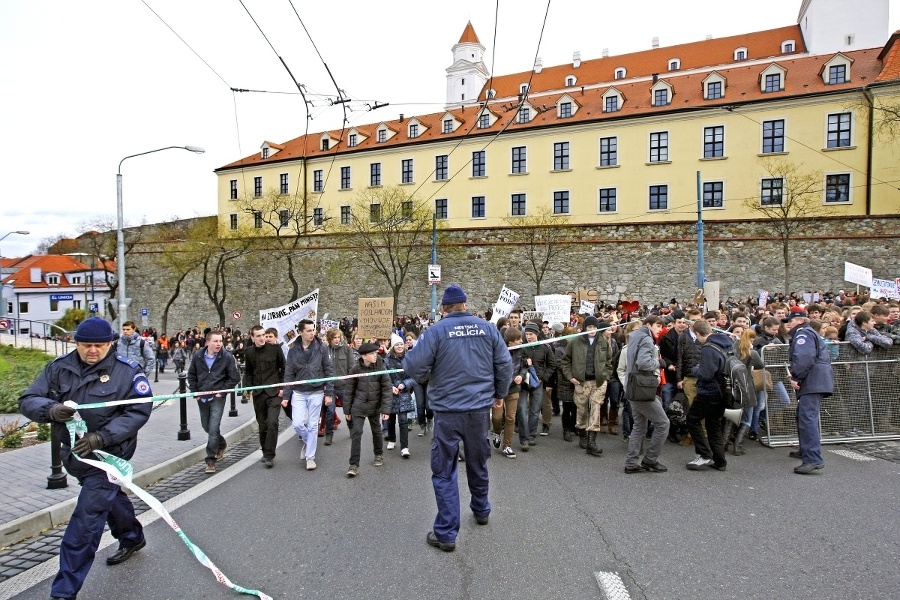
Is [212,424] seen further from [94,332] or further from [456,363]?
[456,363]

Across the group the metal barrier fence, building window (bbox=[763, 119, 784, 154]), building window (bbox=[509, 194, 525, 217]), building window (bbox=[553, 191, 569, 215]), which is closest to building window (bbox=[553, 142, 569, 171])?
building window (bbox=[553, 191, 569, 215])

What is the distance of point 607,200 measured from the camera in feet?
149

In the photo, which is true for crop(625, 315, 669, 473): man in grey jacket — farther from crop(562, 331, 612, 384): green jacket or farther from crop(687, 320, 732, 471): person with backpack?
crop(562, 331, 612, 384): green jacket

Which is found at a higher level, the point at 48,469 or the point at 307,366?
the point at 307,366

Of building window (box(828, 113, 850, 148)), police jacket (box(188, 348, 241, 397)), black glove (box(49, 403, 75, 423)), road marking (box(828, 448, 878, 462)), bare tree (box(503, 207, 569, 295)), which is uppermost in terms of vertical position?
building window (box(828, 113, 850, 148))

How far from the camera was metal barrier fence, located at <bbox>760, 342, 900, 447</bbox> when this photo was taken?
330 inches

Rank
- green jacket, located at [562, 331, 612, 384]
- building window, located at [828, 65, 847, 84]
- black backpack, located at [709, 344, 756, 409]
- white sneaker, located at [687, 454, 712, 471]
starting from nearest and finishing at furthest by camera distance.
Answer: black backpack, located at [709, 344, 756, 409]
white sneaker, located at [687, 454, 712, 471]
green jacket, located at [562, 331, 612, 384]
building window, located at [828, 65, 847, 84]

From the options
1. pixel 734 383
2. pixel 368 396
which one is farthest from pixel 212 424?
pixel 734 383

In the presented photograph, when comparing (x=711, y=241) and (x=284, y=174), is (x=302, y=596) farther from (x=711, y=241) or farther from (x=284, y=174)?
(x=284, y=174)

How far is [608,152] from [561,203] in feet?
16.9

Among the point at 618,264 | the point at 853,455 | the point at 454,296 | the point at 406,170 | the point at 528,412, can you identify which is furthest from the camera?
the point at 406,170

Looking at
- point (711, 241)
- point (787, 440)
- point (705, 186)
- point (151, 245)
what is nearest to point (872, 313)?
point (787, 440)

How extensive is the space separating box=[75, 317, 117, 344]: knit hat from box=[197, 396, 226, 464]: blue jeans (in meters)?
3.56

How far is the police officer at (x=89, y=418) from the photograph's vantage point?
4.02 m
